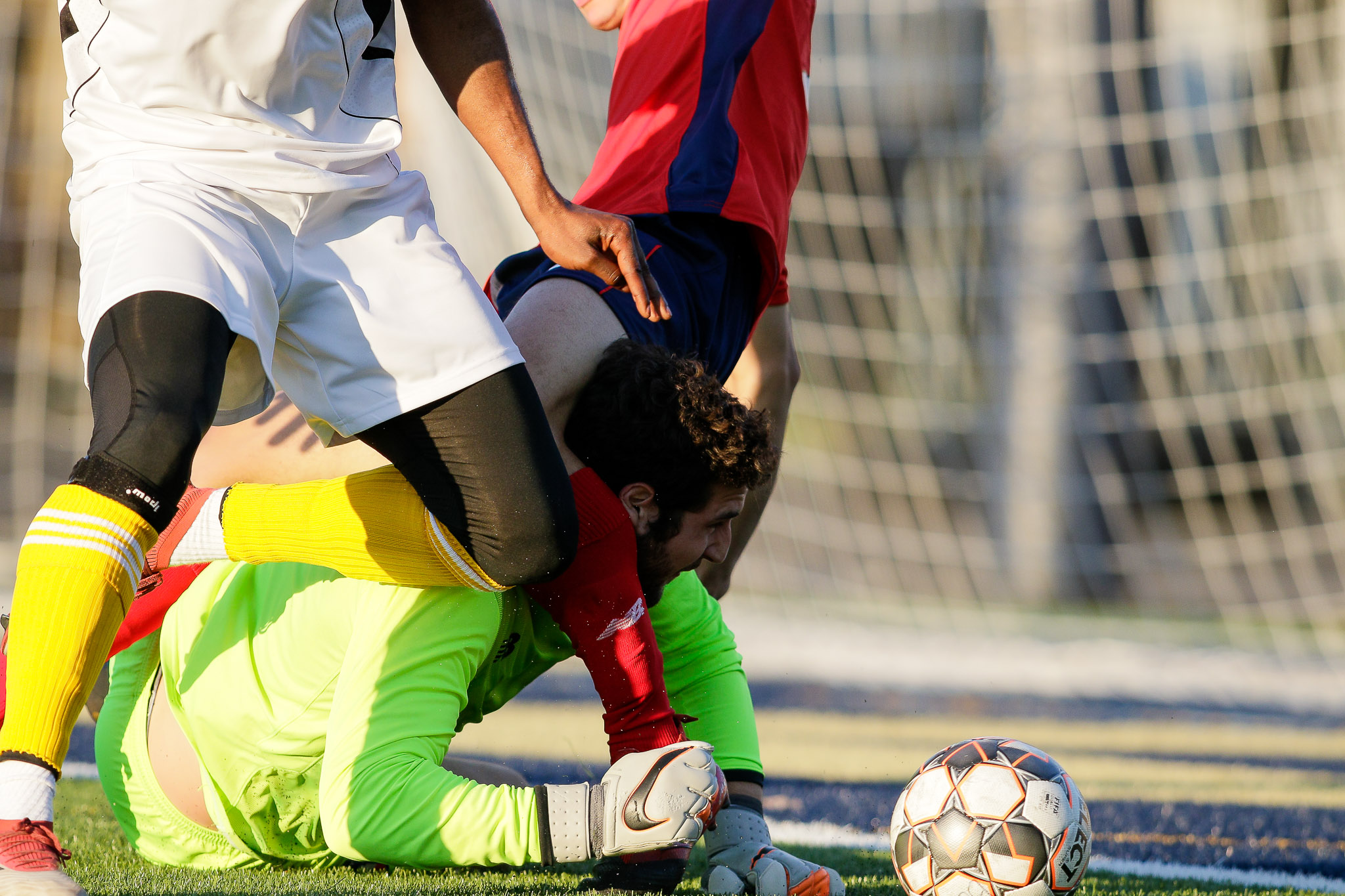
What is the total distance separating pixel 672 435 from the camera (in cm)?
228

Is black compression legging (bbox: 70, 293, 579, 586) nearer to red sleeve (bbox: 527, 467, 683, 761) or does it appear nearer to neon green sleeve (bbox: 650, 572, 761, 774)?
red sleeve (bbox: 527, 467, 683, 761)

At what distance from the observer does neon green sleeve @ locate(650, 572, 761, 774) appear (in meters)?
2.44

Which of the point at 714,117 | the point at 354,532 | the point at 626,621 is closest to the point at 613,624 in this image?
the point at 626,621

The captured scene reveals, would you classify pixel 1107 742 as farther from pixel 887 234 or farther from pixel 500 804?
pixel 887 234

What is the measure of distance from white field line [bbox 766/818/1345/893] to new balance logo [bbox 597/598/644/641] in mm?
981

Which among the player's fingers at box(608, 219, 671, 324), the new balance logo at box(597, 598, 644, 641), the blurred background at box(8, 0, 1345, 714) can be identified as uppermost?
the player's fingers at box(608, 219, 671, 324)

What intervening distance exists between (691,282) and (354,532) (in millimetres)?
1043

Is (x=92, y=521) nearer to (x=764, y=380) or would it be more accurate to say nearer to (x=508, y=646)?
(x=508, y=646)

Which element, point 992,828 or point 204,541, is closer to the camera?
point 992,828

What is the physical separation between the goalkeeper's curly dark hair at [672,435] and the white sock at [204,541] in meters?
0.62

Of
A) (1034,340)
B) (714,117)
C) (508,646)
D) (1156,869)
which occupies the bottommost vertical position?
(1034,340)

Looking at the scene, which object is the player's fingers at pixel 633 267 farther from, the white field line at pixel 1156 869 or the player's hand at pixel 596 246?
the white field line at pixel 1156 869

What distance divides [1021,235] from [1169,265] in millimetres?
1970

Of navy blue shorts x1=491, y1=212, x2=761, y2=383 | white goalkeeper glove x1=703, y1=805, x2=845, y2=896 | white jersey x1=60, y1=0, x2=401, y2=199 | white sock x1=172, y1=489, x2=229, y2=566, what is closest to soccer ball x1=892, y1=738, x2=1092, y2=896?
white goalkeeper glove x1=703, y1=805, x2=845, y2=896
